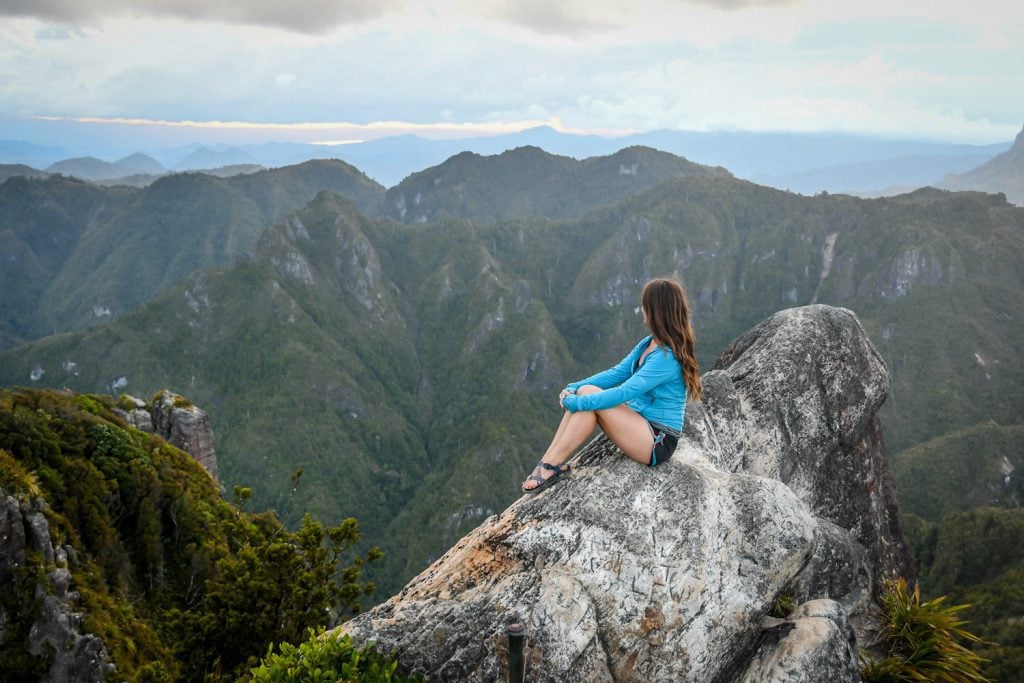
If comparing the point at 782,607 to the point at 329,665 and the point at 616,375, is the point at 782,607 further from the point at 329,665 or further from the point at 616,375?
the point at 329,665

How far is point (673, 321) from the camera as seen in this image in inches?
356

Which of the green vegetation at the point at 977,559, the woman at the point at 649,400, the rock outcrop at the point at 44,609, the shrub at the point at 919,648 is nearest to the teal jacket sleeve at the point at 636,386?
the woman at the point at 649,400

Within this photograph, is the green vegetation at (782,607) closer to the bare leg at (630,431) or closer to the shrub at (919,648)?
the shrub at (919,648)

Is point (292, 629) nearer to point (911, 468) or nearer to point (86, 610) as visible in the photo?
point (86, 610)

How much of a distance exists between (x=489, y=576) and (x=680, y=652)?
9.31 feet

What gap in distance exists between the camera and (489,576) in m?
8.87

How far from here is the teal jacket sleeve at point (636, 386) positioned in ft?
28.9

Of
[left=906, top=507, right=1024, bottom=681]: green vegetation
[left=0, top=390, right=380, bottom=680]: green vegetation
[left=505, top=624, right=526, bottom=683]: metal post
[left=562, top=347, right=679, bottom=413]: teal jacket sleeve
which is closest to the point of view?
[left=505, top=624, right=526, bottom=683]: metal post

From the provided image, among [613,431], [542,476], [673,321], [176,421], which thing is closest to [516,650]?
[542,476]

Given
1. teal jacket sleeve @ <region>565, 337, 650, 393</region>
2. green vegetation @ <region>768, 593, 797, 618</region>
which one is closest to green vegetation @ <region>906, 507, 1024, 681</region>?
green vegetation @ <region>768, 593, 797, 618</region>

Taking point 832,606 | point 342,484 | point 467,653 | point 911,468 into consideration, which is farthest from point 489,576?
point 342,484

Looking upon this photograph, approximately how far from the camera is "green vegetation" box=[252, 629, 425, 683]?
7.59m

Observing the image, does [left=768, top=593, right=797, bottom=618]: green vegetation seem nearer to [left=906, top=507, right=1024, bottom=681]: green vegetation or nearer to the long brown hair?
the long brown hair

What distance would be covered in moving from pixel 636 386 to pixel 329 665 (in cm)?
570
